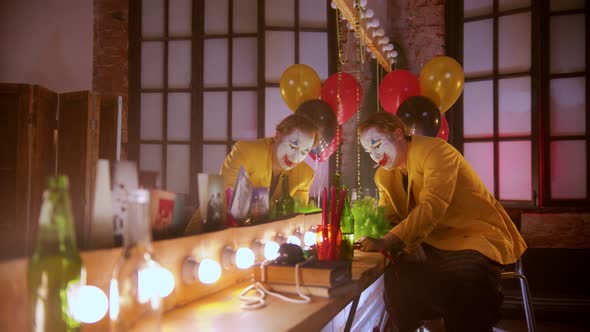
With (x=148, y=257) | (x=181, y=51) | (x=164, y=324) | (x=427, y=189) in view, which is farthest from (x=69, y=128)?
(x=148, y=257)

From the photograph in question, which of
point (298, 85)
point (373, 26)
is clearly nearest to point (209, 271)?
point (298, 85)

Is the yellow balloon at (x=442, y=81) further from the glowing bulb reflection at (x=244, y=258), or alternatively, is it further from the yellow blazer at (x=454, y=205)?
the glowing bulb reflection at (x=244, y=258)

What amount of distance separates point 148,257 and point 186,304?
19.5 inches

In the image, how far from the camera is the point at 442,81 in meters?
3.61

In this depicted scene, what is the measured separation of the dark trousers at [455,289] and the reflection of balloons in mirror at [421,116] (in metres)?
1.34

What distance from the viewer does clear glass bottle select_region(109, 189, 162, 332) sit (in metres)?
0.67

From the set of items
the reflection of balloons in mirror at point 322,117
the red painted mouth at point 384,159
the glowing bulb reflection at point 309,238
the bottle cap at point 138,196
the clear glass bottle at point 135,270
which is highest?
the reflection of balloons in mirror at point 322,117

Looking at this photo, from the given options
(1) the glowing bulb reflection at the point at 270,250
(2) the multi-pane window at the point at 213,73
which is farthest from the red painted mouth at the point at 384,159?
(2) the multi-pane window at the point at 213,73

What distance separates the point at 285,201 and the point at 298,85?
1.14 m

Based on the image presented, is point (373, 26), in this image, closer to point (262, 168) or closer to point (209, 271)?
point (262, 168)

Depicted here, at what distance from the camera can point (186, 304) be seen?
46.9 inches

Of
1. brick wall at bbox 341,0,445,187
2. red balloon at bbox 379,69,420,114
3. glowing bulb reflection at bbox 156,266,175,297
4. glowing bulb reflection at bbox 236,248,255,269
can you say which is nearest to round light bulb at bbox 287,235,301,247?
glowing bulb reflection at bbox 236,248,255,269

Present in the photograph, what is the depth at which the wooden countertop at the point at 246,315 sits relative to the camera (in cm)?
99

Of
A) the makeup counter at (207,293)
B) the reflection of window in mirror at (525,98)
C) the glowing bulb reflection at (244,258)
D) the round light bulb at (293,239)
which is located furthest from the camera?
the reflection of window in mirror at (525,98)
